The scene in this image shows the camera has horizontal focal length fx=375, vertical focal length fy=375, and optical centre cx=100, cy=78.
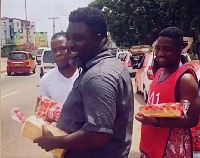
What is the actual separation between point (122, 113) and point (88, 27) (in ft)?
1.58

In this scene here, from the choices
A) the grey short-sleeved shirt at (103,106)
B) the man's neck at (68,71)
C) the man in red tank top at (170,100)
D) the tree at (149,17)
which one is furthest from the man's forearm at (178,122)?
the tree at (149,17)

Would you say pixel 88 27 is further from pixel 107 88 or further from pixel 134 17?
pixel 134 17

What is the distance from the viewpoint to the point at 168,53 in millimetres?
2707

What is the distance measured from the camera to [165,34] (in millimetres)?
2758

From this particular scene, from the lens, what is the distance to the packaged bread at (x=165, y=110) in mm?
2418

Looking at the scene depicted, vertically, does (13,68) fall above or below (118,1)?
below

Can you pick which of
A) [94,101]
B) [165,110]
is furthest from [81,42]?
[165,110]

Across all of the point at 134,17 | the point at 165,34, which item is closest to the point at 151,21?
the point at 134,17

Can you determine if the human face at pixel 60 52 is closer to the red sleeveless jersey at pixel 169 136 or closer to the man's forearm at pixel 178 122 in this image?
the red sleeveless jersey at pixel 169 136

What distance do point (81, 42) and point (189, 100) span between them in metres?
0.95

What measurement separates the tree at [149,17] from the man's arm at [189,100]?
1666cm

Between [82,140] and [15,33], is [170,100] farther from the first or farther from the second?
[15,33]

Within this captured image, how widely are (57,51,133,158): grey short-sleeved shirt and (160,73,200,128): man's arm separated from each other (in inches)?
21.9

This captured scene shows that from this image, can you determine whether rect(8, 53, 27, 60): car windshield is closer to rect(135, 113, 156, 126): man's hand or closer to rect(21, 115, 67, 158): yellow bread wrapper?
rect(135, 113, 156, 126): man's hand
